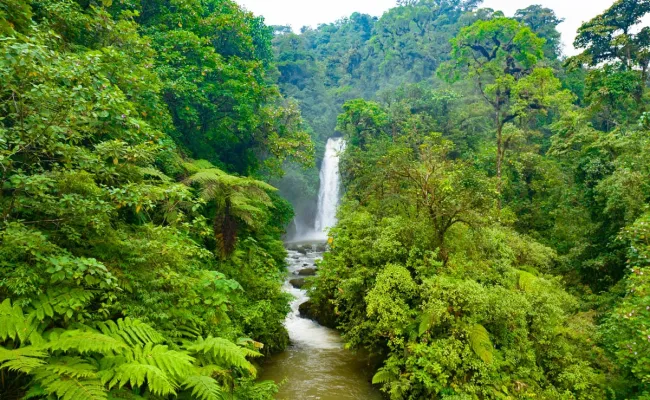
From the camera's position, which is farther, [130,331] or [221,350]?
[221,350]

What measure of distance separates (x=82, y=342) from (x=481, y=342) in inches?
231

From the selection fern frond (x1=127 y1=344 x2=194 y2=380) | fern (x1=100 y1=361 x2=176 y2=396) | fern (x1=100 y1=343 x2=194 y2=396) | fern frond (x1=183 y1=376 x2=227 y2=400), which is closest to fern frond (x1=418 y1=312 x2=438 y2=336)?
fern frond (x1=183 y1=376 x2=227 y2=400)

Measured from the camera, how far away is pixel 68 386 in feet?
8.71

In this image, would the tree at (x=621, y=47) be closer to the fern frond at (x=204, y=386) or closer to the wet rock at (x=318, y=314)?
the wet rock at (x=318, y=314)

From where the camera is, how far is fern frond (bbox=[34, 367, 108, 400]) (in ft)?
8.51

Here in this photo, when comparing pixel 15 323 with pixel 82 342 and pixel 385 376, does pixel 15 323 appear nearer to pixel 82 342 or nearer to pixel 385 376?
pixel 82 342

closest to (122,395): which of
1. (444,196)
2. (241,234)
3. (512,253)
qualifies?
(241,234)

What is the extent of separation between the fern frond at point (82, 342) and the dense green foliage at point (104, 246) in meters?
0.01

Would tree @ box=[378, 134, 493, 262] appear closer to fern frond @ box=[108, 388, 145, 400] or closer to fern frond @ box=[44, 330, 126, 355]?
fern frond @ box=[108, 388, 145, 400]

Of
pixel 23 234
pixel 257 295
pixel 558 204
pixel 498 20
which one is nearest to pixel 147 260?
pixel 23 234

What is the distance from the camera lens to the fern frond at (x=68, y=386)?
2.59 metres

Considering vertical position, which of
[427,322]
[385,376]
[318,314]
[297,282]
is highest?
[427,322]

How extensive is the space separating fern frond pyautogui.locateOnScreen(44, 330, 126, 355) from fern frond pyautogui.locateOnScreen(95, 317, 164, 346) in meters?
0.32

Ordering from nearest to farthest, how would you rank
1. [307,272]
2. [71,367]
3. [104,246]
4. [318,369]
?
[71,367] < [104,246] < [318,369] < [307,272]
